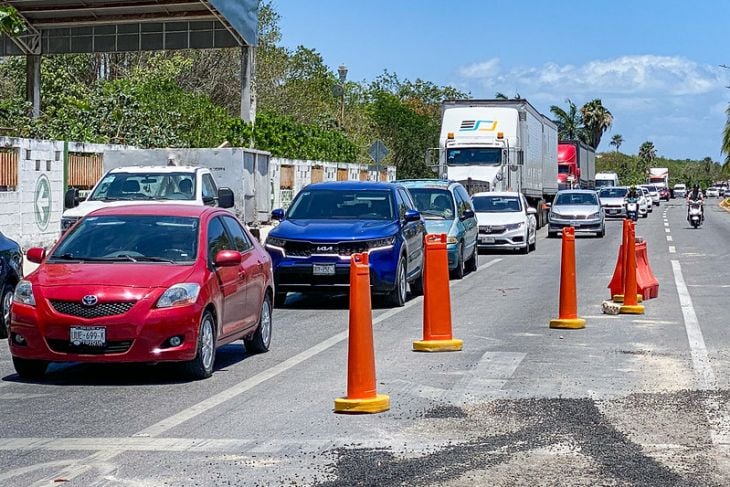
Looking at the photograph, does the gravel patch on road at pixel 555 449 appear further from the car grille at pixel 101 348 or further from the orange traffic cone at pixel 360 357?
the car grille at pixel 101 348

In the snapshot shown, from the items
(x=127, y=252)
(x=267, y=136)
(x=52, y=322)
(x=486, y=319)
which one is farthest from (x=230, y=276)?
(x=267, y=136)

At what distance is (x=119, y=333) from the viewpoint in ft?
34.6

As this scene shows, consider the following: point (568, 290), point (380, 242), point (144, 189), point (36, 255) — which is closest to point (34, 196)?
point (144, 189)

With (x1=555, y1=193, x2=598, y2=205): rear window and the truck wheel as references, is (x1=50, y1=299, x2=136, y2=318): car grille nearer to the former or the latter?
the truck wheel

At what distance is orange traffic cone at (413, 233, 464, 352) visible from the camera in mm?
12961

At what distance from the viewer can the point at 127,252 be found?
454 inches

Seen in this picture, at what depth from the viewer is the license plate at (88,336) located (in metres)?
10.5

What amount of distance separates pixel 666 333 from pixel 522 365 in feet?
11.2

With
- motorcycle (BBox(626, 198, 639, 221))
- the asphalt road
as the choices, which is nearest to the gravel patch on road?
the asphalt road

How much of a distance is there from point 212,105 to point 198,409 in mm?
38374

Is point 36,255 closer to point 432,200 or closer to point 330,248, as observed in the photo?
point 330,248

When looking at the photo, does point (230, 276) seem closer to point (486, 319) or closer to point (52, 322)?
point (52, 322)

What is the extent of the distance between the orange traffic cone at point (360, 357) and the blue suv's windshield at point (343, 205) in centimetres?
904

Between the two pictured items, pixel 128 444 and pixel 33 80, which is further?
pixel 33 80
